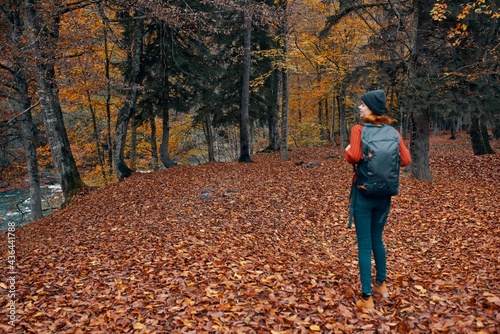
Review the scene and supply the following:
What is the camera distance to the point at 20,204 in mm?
19094

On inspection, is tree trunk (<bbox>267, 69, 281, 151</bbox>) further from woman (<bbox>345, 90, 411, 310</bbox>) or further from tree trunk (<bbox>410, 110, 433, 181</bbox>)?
woman (<bbox>345, 90, 411, 310</bbox>)

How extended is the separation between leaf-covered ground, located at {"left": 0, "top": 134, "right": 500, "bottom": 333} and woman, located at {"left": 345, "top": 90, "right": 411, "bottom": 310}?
0.56m

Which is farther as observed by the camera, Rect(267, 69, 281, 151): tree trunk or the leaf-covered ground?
Rect(267, 69, 281, 151): tree trunk

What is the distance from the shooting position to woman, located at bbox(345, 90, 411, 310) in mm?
3537

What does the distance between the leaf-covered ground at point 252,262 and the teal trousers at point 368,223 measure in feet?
1.91

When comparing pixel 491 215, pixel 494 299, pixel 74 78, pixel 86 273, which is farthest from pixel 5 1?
pixel 491 215

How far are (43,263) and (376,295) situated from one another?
18.2ft

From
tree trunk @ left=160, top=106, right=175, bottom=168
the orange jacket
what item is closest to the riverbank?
tree trunk @ left=160, top=106, right=175, bottom=168

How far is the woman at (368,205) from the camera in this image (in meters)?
3.54

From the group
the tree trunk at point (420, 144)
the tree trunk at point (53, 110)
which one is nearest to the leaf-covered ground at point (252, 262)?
the tree trunk at point (420, 144)

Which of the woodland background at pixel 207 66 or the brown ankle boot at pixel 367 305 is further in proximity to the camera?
the woodland background at pixel 207 66

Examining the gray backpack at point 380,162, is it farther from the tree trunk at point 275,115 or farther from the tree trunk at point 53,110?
the tree trunk at point 275,115

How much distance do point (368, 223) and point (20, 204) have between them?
2145cm

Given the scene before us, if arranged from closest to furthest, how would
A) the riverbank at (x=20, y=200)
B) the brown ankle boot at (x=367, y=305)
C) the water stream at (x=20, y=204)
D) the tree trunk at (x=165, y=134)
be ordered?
1. the brown ankle boot at (x=367, y=305)
2. the riverbank at (x=20, y=200)
3. the water stream at (x=20, y=204)
4. the tree trunk at (x=165, y=134)
